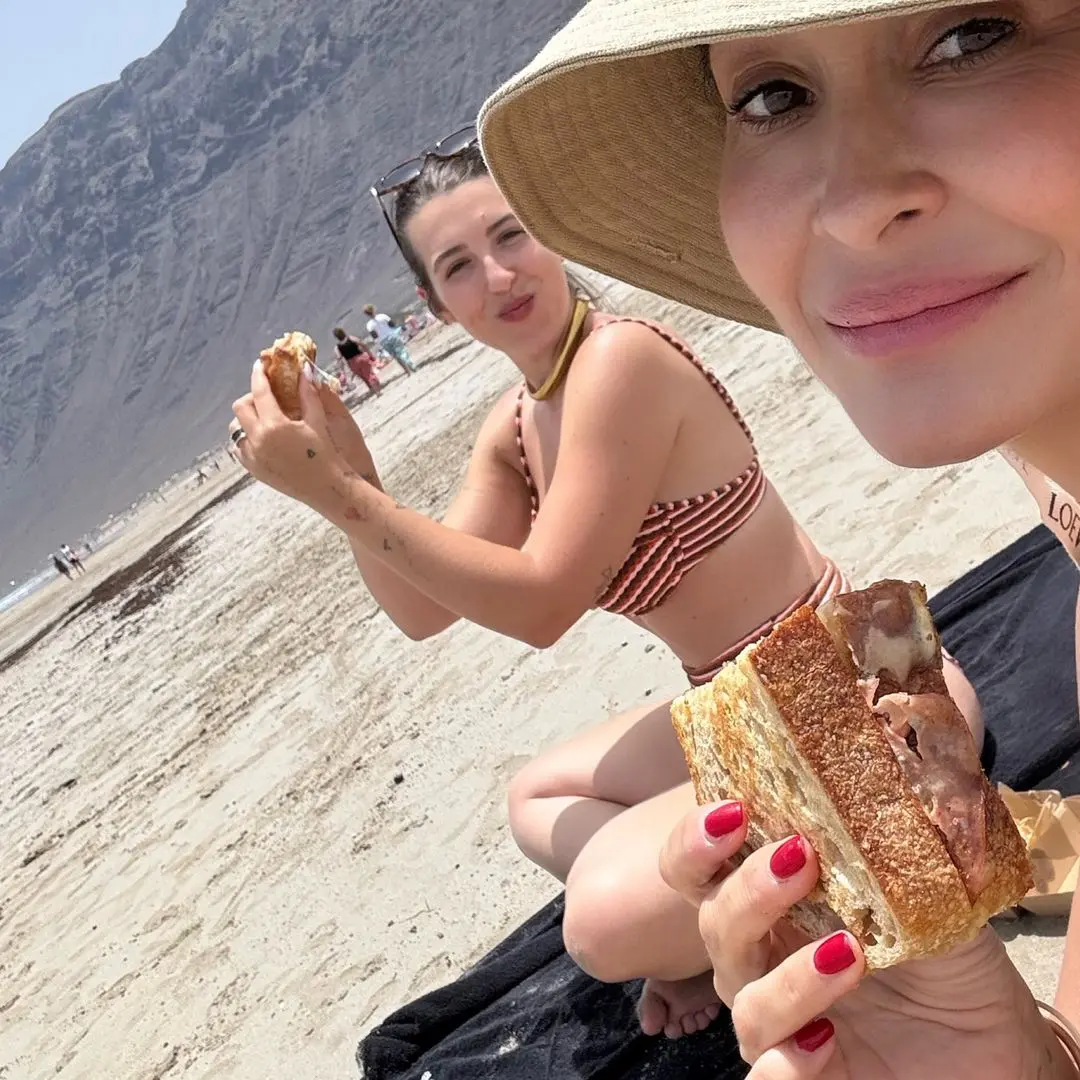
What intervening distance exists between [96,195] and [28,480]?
5314 cm

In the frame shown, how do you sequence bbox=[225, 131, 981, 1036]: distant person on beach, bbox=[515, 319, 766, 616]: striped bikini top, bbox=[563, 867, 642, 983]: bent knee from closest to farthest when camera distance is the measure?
bbox=[563, 867, 642, 983]: bent knee → bbox=[225, 131, 981, 1036]: distant person on beach → bbox=[515, 319, 766, 616]: striped bikini top

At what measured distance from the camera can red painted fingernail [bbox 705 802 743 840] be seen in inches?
54.3

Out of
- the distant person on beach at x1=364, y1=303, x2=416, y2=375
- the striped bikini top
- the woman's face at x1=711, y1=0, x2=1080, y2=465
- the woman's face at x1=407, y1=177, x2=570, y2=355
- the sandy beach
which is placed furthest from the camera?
the distant person on beach at x1=364, y1=303, x2=416, y2=375

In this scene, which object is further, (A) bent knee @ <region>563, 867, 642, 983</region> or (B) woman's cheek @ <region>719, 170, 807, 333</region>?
(A) bent knee @ <region>563, 867, 642, 983</region>

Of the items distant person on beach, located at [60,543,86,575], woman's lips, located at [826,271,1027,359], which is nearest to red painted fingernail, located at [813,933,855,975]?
woman's lips, located at [826,271,1027,359]

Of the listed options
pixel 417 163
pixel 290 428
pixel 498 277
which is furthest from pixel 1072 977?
pixel 417 163

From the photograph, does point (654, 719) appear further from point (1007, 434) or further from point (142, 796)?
point (142, 796)

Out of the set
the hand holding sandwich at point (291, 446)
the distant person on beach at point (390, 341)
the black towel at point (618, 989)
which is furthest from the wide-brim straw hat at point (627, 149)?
the distant person on beach at point (390, 341)

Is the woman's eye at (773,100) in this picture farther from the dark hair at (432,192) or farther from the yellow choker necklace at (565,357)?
the dark hair at (432,192)

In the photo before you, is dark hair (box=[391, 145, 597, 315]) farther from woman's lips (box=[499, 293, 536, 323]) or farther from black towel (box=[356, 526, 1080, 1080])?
black towel (box=[356, 526, 1080, 1080])

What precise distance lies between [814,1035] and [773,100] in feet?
4.25

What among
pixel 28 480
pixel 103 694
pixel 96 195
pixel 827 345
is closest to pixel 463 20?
pixel 96 195

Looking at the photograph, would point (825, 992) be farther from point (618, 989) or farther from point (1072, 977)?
point (618, 989)

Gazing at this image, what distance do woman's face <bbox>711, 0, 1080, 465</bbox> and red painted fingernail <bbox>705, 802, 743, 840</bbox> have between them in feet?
1.76
